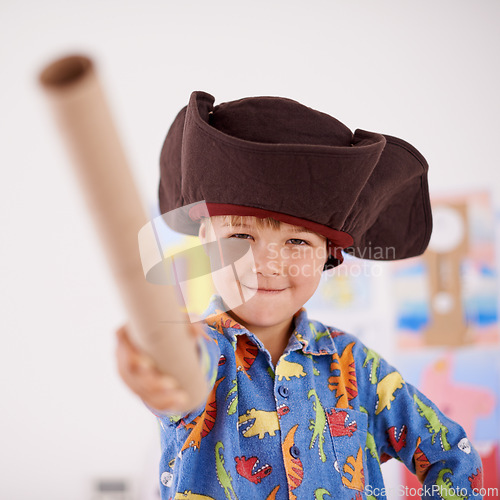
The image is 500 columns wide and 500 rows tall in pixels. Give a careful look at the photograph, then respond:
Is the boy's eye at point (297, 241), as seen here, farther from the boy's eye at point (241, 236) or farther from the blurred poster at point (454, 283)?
the blurred poster at point (454, 283)

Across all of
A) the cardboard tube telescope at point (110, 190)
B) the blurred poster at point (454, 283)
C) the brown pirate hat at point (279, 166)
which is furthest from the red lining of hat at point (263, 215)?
the blurred poster at point (454, 283)

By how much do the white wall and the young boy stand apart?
→ 93cm

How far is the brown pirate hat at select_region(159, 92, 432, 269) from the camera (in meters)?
0.59

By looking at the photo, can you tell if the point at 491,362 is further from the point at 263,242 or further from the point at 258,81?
the point at 263,242

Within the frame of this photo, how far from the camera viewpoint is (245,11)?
164cm

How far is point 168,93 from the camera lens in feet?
5.37

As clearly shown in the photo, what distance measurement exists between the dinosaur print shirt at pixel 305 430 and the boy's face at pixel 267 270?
0.03 metres

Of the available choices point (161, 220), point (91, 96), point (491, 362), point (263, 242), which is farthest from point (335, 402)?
point (491, 362)

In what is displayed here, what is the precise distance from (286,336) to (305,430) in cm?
13

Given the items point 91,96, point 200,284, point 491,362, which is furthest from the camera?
point 491,362

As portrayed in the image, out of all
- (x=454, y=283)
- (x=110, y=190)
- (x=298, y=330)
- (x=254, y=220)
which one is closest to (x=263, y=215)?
(x=254, y=220)

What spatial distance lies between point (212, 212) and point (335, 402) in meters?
0.27

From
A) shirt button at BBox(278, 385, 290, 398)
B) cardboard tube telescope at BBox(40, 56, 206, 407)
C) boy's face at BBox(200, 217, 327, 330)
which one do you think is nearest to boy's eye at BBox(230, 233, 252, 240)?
boy's face at BBox(200, 217, 327, 330)

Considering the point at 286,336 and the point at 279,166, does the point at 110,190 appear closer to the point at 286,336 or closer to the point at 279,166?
the point at 279,166
